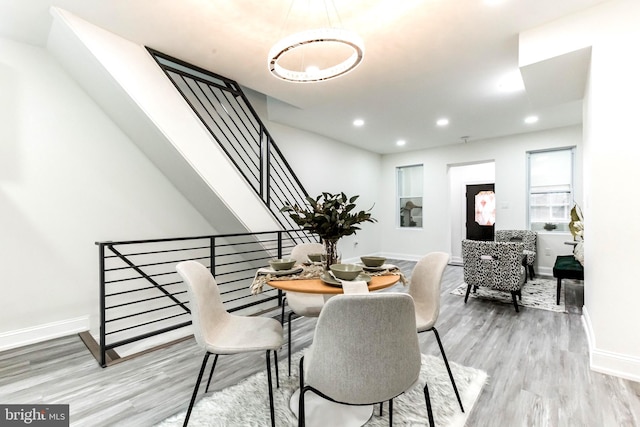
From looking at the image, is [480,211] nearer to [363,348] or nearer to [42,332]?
[363,348]

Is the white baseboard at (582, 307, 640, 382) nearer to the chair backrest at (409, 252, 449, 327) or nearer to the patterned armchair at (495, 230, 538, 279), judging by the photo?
the chair backrest at (409, 252, 449, 327)

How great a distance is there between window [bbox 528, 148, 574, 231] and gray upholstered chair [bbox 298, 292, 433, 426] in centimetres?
601

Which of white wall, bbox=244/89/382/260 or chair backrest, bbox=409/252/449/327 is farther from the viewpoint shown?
white wall, bbox=244/89/382/260

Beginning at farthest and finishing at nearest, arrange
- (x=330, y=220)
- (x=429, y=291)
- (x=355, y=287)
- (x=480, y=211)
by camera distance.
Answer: (x=480, y=211)
(x=429, y=291)
(x=330, y=220)
(x=355, y=287)

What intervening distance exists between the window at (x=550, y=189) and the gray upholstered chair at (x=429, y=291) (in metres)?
4.94

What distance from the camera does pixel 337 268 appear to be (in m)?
1.78

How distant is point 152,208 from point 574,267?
5313mm

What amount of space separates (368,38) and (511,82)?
80.9 inches

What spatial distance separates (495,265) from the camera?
3533 mm

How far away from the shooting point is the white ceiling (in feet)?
7.32

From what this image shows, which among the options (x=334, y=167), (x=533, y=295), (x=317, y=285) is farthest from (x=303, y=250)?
(x=334, y=167)

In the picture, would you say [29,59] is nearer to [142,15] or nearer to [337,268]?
[142,15]

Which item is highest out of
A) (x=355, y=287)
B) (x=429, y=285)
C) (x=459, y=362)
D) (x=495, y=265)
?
(x=355, y=287)

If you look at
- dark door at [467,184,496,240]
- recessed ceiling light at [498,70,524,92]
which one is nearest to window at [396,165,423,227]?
dark door at [467,184,496,240]
